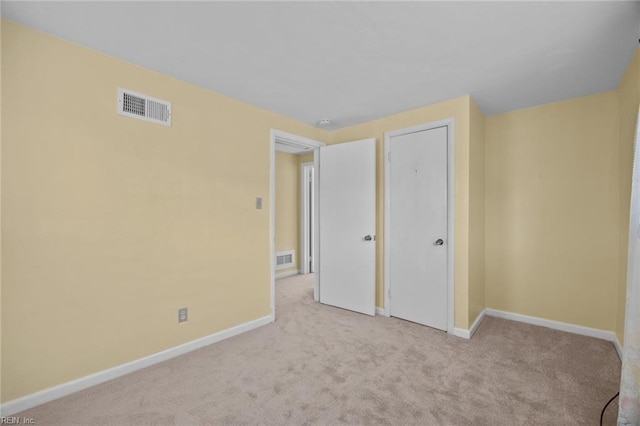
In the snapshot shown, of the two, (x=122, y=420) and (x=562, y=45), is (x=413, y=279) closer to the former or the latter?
(x=562, y=45)

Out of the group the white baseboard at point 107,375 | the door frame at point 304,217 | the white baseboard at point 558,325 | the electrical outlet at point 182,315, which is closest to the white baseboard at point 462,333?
the white baseboard at point 558,325

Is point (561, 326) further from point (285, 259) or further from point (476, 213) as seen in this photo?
point (285, 259)

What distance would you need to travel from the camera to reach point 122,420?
170cm

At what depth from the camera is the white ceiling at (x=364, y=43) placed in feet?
5.35

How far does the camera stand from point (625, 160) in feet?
8.16

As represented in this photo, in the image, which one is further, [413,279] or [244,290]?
[413,279]

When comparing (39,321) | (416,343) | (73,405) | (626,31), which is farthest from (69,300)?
(626,31)

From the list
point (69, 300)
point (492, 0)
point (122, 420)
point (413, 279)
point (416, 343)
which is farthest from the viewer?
point (413, 279)

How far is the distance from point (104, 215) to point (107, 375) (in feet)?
3.79

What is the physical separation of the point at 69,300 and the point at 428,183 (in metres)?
3.20

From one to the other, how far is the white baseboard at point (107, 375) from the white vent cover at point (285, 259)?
2.43 m

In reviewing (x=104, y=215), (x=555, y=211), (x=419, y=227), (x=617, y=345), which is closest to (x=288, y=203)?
(x=419, y=227)

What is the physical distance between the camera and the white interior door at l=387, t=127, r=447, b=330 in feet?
9.83

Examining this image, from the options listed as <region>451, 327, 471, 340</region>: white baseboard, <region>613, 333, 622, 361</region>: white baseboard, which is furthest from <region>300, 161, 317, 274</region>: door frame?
<region>613, 333, 622, 361</region>: white baseboard
